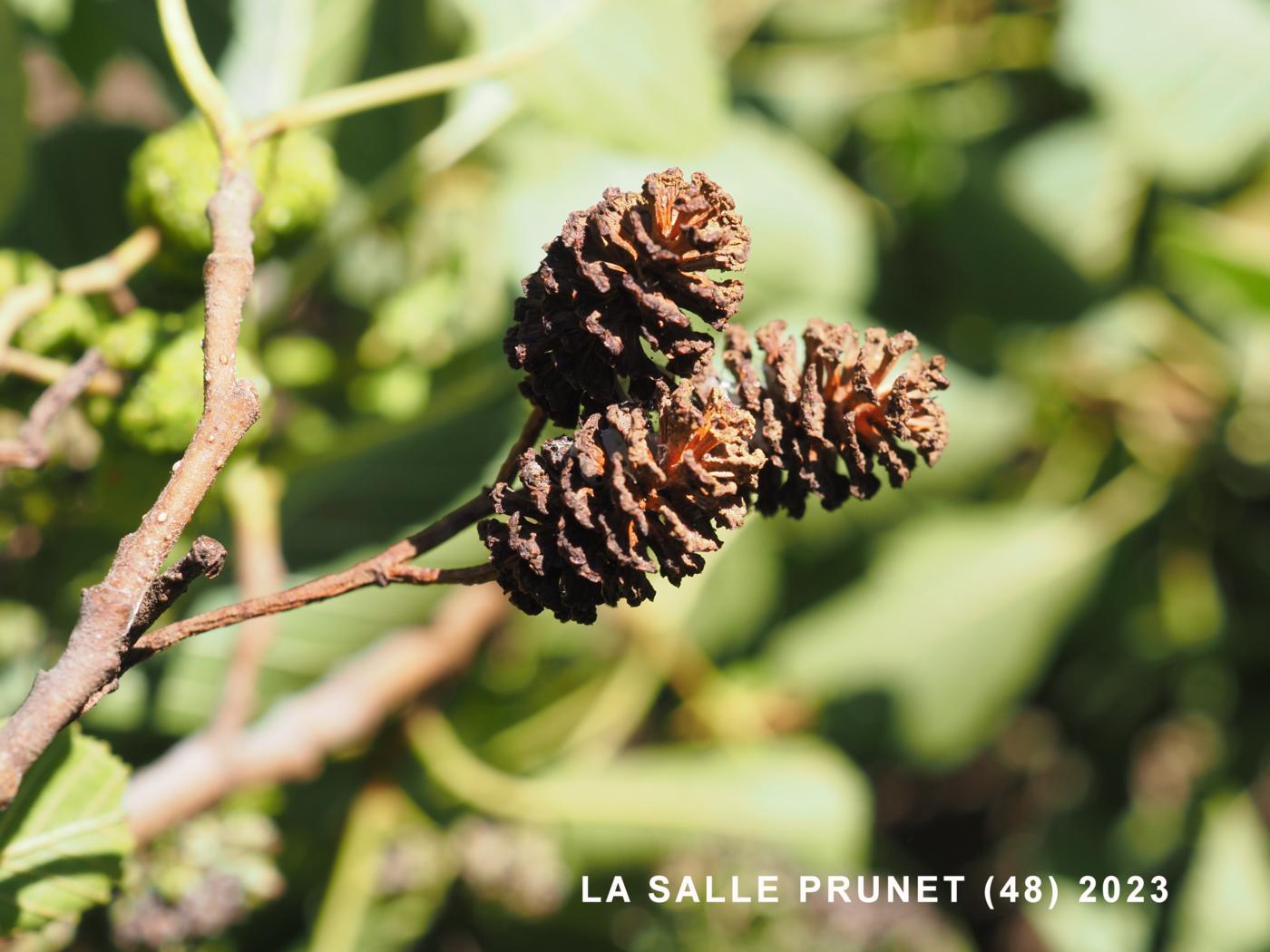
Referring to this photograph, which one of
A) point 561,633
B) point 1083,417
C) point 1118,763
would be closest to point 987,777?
point 1118,763

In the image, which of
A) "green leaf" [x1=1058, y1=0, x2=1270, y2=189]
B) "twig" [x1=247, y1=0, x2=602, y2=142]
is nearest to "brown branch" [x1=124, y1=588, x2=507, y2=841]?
"twig" [x1=247, y1=0, x2=602, y2=142]

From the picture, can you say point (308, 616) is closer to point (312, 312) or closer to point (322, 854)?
point (322, 854)

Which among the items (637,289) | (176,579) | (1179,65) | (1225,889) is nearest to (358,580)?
(176,579)

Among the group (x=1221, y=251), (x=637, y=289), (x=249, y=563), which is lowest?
(x=637, y=289)

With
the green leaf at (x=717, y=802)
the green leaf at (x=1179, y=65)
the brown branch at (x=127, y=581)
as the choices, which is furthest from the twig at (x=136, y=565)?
the green leaf at (x=1179, y=65)

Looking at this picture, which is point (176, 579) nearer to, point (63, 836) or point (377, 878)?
point (63, 836)

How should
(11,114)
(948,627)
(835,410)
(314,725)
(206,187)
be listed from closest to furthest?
(835,410) < (206,187) < (11,114) < (314,725) < (948,627)
